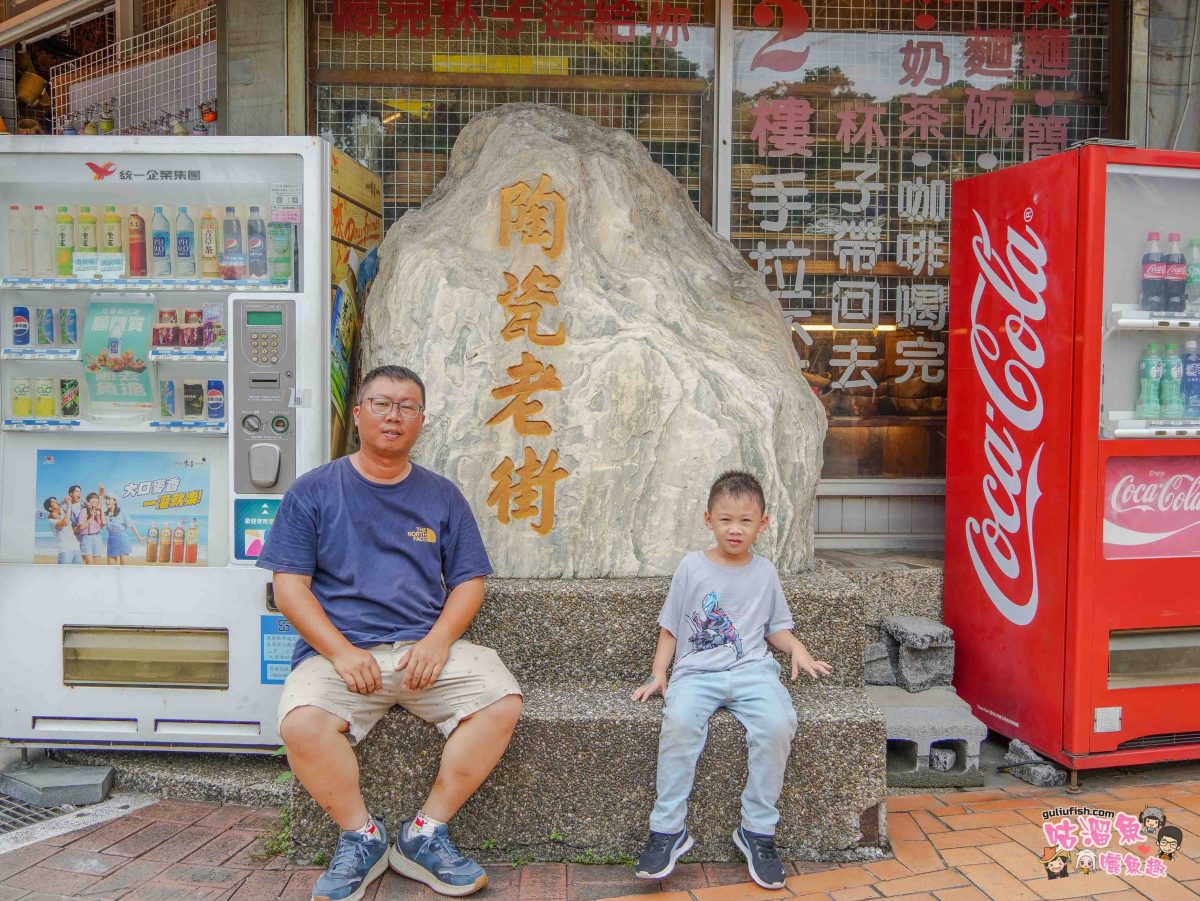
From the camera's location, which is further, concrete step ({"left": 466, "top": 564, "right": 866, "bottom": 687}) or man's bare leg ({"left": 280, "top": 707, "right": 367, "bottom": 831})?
concrete step ({"left": 466, "top": 564, "right": 866, "bottom": 687})

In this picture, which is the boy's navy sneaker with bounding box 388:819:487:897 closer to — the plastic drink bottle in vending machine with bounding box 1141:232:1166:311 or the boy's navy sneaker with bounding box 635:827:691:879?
the boy's navy sneaker with bounding box 635:827:691:879

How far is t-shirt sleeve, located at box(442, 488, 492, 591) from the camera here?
3.39 metres

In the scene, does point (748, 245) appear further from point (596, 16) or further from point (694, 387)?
point (694, 387)

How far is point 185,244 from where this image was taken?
410 centimetres

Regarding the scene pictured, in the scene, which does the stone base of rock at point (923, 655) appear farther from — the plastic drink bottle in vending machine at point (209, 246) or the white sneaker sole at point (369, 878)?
the plastic drink bottle in vending machine at point (209, 246)

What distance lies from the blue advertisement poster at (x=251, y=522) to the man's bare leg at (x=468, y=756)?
4.27 feet

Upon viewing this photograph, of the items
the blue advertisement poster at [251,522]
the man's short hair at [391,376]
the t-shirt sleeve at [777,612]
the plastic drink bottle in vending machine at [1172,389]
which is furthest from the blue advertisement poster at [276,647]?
the plastic drink bottle in vending machine at [1172,389]

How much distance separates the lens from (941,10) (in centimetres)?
555

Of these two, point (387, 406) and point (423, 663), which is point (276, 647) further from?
point (387, 406)

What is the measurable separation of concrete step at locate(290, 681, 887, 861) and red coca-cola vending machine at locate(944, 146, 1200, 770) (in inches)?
47.3

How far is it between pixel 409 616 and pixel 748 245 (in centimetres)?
319

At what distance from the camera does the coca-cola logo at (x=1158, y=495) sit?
13.3 feet

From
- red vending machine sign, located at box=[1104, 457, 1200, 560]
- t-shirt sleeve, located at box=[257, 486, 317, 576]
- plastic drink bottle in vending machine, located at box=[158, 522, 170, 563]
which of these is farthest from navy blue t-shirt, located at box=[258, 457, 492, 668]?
red vending machine sign, located at box=[1104, 457, 1200, 560]

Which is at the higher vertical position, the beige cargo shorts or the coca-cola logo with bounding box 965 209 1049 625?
the coca-cola logo with bounding box 965 209 1049 625
